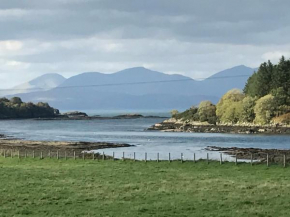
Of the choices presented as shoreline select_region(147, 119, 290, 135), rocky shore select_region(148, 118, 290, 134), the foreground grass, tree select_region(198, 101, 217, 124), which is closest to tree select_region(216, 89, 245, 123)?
tree select_region(198, 101, 217, 124)

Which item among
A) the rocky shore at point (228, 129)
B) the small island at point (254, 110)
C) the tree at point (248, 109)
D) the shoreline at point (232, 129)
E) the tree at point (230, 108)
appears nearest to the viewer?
the shoreline at point (232, 129)

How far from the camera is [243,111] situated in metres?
171

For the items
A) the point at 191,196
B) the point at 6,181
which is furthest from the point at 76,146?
the point at 191,196

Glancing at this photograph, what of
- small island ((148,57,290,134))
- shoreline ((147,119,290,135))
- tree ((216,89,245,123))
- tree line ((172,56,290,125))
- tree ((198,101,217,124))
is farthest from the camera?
tree ((198,101,217,124))

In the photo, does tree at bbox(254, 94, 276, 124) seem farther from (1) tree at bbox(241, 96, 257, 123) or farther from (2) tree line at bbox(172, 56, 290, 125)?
(1) tree at bbox(241, 96, 257, 123)

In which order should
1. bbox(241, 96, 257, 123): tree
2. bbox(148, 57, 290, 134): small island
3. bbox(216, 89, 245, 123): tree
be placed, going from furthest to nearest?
bbox(216, 89, 245, 123): tree < bbox(241, 96, 257, 123): tree < bbox(148, 57, 290, 134): small island

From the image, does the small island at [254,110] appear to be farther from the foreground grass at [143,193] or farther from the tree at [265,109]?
the foreground grass at [143,193]

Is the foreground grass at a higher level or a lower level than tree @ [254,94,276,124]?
lower

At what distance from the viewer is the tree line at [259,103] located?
16038cm

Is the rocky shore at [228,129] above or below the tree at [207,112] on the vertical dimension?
below

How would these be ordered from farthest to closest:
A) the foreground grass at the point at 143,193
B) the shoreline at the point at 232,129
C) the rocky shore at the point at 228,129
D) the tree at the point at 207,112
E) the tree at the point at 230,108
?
the tree at the point at 207,112
the tree at the point at 230,108
the rocky shore at the point at 228,129
the shoreline at the point at 232,129
the foreground grass at the point at 143,193

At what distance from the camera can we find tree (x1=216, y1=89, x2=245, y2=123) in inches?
6875

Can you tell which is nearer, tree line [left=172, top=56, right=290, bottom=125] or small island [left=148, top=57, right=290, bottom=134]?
small island [left=148, top=57, right=290, bottom=134]

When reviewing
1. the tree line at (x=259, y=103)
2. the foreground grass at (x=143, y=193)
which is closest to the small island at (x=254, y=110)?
the tree line at (x=259, y=103)
